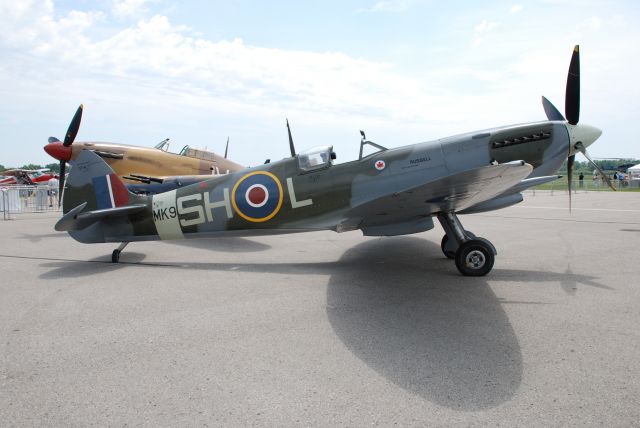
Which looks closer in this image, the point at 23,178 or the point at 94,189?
the point at 94,189

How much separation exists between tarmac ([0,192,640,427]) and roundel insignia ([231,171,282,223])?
936 mm

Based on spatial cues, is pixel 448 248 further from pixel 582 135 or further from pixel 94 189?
pixel 94 189

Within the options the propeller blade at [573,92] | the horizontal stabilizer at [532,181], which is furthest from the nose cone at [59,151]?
the propeller blade at [573,92]

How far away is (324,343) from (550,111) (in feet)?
19.9

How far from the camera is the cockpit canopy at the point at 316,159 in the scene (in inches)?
246

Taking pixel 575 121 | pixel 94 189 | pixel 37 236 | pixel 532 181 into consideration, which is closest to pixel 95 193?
pixel 94 189

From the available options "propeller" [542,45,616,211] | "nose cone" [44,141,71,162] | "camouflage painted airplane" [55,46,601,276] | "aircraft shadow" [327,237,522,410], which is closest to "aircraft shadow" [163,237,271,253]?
"camouflage painted airplane" [55,46,601,276]

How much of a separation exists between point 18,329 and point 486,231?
9752mm

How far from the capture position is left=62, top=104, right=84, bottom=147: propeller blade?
11.3 metres

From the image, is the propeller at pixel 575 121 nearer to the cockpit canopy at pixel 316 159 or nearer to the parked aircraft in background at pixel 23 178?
the cockpit canopy at pixel 316 159

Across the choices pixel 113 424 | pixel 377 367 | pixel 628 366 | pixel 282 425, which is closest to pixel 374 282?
pixel 377 367

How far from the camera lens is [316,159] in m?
6.28

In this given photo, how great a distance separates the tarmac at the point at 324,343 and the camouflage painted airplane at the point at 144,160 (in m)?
5.46

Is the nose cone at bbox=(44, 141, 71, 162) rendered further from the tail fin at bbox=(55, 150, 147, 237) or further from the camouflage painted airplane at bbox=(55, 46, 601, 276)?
the camouflage painted airplane at bbox=(55, 46, 601, 276)
